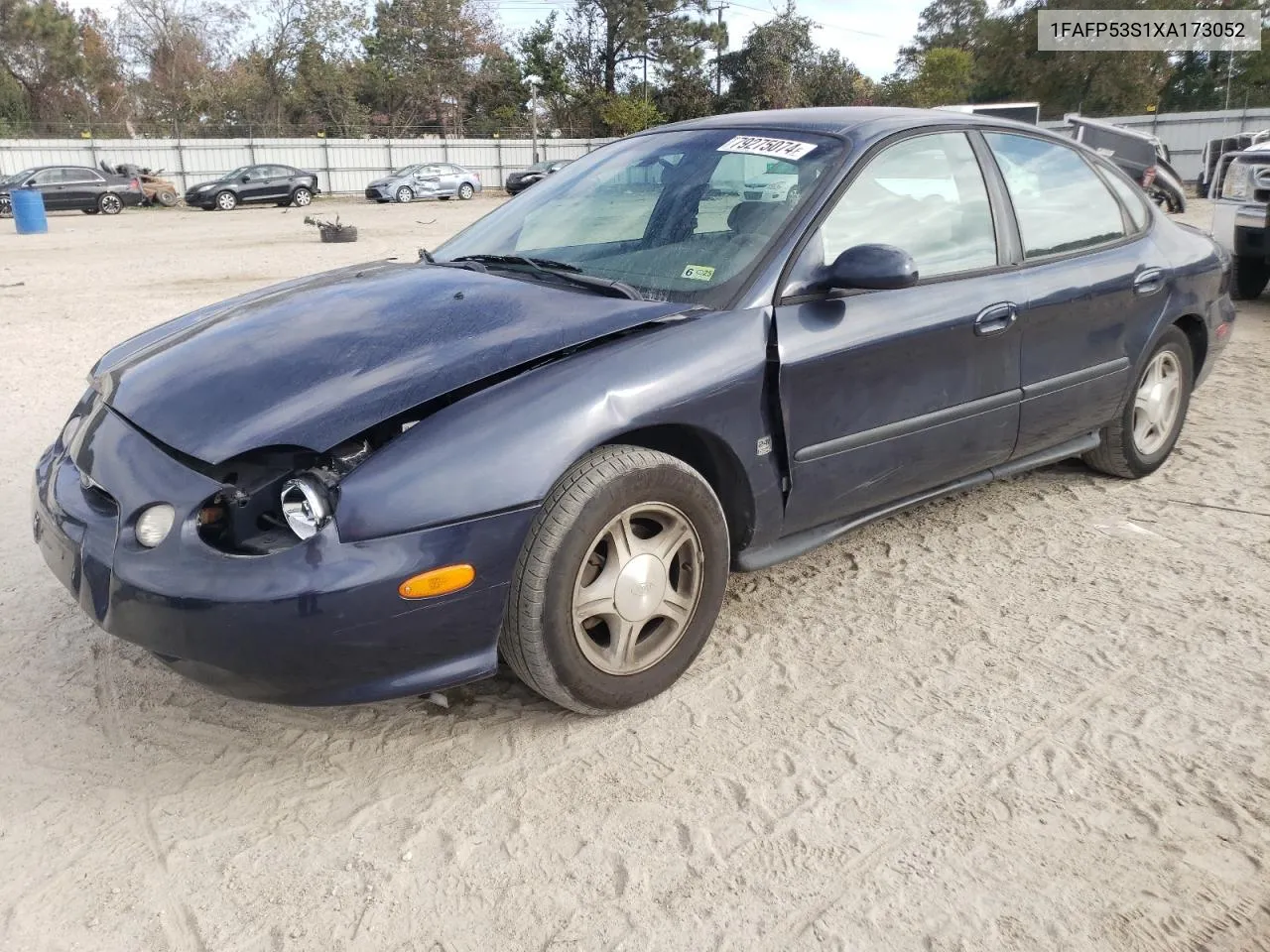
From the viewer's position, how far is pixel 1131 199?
430cm

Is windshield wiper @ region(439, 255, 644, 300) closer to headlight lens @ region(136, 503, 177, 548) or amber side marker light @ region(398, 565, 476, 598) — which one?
amber side marker light @ region(398, 565, 476, 598)

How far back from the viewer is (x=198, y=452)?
2.39 metres

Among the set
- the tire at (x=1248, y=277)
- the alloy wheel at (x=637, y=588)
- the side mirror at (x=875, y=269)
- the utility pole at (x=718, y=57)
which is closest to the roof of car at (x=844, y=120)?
the side mirror at (x=875, y=269)

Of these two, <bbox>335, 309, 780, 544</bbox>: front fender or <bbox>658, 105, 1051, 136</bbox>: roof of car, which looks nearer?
<bbox>335, 309, 780, 544</bbox>: front fender

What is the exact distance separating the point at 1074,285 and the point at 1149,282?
60cm

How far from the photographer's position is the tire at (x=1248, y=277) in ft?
28.7

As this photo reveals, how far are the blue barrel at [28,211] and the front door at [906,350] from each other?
20861 millimetres

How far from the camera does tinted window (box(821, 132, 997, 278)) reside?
3.17 meters

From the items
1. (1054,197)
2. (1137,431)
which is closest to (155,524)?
(1054,197)

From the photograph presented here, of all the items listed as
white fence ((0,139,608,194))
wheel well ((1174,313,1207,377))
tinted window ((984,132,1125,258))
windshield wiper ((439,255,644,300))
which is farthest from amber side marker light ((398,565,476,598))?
white fence ((0,139,608,194))

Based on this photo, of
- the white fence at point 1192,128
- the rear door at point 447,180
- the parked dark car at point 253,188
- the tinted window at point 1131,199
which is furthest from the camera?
the rear door at point 447,180

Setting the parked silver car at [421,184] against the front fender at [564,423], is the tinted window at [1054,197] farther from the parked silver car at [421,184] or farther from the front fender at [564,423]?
the parked silver car at [421,184]

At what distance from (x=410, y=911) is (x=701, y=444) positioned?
4.63 feet

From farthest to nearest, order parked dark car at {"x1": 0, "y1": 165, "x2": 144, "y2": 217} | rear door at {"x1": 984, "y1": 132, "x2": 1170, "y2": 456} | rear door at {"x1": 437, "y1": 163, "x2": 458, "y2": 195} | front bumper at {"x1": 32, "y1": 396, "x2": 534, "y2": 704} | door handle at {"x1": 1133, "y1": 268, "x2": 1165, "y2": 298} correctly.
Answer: rear door at {"x1": 437, "y1": 163, "x2": 458, "y2": 195}, parked dark car at {"x1": 0, "y1": 165, "x2": 144, "y2": 217}, door handle at {"x1": 1133, "y1": 268, "x2": 1165, "y2": 298}, rear door at {"x1": 984, "y1": 132, "x2": 1170, "y2": 456}, front bumper at {"x1": 32, "y1": 396, "x2": 534, "y2": 704}
